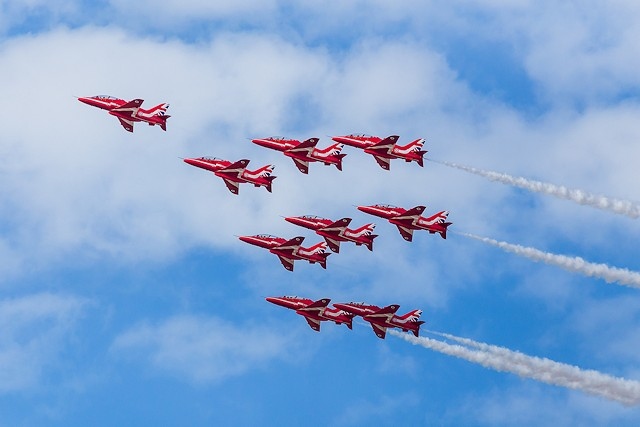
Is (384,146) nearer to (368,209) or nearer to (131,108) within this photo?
Result: (368,209)

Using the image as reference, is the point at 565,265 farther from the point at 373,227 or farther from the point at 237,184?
the point at 237,184

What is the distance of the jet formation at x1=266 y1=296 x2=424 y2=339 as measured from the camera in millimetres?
161750

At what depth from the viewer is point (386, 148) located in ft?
529

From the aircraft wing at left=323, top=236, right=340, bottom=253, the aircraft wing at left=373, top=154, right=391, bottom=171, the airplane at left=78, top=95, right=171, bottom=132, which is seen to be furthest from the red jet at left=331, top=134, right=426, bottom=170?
the airplane at left=78, top=95, right=171, bottom=132

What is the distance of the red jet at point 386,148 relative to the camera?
525ft

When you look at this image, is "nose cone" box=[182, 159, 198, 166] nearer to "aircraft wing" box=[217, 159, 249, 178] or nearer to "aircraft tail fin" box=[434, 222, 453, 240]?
"aircraft wing" box=[217, 159, 249, 178]

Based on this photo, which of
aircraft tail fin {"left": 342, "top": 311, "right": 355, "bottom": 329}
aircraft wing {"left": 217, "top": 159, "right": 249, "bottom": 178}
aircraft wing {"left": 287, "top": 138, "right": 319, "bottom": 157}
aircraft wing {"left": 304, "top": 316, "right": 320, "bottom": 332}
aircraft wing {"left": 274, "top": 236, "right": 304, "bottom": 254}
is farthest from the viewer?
aircraft wing {"left": 304, "top": 316, "right": 320, "bottom": 332}

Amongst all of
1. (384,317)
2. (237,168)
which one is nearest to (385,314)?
(384,317)

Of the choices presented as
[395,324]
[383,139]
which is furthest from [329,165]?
[395,324]

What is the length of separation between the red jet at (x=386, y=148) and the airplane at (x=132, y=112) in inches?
920

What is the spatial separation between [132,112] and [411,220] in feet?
131

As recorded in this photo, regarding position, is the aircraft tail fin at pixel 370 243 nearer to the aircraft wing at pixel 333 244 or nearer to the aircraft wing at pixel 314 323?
the aircraft wing at pixel 333 244

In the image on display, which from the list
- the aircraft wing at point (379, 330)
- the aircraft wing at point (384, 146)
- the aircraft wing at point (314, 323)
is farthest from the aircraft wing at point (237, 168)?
the aircraft wing at point (379, 330)

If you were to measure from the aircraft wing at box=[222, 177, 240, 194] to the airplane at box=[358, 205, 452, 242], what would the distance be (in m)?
19.0
